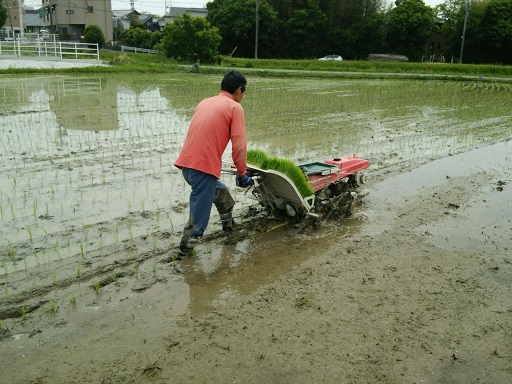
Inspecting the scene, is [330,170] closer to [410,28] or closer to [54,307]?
[54,307]

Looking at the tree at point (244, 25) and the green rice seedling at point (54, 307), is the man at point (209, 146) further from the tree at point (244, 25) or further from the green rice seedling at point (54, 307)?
the tree at point (244, 25)

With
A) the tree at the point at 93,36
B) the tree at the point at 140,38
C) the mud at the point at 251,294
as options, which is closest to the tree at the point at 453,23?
the tree at the point at 140,38

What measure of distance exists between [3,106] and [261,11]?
28.9m

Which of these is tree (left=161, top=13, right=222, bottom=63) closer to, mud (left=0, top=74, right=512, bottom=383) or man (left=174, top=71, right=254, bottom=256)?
mud (left=0, top=74, right=512, bottom=383)

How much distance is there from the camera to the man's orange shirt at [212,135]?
372 centimetres

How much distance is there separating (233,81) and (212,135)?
1.56 ft

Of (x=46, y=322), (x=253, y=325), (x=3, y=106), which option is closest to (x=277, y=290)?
(x=253, y=325)

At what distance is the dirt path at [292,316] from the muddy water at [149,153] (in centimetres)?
6

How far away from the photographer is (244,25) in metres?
35.9

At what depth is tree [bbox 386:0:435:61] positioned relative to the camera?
3756 cm

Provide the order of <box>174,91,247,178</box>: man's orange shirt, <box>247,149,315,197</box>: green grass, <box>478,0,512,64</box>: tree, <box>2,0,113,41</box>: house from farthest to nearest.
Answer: <box>2,0,113,41</box>: house < <box>478,0,512,64</box>: tree < <box>247,149,315,197</box>: green grass < <box>174,91,247,178</box>: man's orange shirt

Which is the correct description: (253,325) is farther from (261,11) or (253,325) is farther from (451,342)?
(261,11)

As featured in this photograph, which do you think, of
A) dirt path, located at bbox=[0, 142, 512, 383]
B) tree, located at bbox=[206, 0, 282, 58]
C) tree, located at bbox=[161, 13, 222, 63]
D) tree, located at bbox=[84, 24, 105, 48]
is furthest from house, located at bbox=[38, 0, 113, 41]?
dirt path, located at bbox=[0, 142, 512, 383]

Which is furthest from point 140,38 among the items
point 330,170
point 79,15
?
point 330,170
